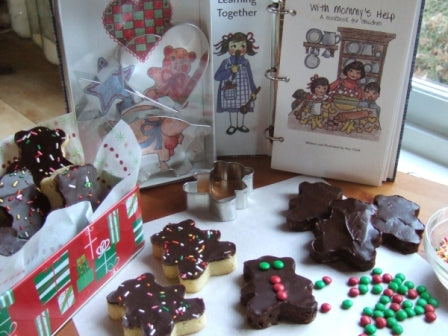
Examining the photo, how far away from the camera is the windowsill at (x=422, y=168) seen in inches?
38.3

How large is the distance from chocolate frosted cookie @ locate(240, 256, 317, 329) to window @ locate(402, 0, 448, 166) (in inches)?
17.8

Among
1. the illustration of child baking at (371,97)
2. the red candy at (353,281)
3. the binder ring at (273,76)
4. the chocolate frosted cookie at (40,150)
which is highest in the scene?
the binder ring at (273,76)

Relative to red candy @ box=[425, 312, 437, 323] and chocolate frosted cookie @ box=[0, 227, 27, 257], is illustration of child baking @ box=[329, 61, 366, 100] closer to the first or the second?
red candy @ box=[425, 312, 437, 323]

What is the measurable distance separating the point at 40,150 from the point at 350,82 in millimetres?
459

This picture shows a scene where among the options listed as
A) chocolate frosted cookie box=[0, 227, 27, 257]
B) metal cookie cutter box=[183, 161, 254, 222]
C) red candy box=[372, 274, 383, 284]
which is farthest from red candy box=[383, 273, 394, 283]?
chocolate frosted cookie box=[0, 227, 27, 257]

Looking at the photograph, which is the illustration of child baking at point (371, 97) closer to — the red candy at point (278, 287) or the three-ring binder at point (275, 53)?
the three-ring binder at point (275, 53)

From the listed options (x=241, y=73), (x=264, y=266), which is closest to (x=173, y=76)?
(x=241, y=73)

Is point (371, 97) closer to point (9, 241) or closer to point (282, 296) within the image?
point (282, 296)

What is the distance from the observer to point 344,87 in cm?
84

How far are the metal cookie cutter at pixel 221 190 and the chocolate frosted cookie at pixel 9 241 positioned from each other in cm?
27

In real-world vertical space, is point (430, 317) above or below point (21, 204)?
below

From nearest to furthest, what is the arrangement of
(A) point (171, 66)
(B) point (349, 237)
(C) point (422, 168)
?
(B) point (349, 237) < (A) point (171, 66) < (C) point (422, 168)

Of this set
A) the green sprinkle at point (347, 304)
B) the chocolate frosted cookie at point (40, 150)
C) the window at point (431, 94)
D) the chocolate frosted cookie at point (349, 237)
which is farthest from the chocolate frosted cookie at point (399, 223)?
the chocolate frosted cookie at point (40, 150)

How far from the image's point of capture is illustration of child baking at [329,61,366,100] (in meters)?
0.82
